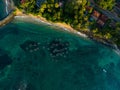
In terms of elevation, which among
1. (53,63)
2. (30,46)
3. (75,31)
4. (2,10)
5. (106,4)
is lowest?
(53,63)

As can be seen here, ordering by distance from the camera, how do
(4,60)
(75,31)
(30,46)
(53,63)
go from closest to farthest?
(4,60)
(53,63)
(30,46)
(75,31)

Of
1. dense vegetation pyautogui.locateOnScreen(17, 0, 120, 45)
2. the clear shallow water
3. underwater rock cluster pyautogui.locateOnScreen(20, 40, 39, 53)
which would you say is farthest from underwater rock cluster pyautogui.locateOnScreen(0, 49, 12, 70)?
dense vegetation pyautogui.locateOnScreen(17, 0, 120, 45)

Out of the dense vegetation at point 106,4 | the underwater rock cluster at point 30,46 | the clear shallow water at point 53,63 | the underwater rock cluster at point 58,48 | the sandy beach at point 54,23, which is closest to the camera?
the clear shallow water at point 53,63

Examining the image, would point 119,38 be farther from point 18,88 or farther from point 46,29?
point 18,88

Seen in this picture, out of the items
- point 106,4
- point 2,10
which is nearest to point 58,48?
point 106,4

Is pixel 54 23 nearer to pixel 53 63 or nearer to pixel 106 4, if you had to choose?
pixel 53 63

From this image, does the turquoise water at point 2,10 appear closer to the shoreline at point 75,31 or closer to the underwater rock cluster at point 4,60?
the shoreline at point 75,31

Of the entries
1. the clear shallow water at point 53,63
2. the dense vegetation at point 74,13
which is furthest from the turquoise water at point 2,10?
the dense vegetation at point 74,13

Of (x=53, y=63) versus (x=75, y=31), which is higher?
(x=75, y=31)
